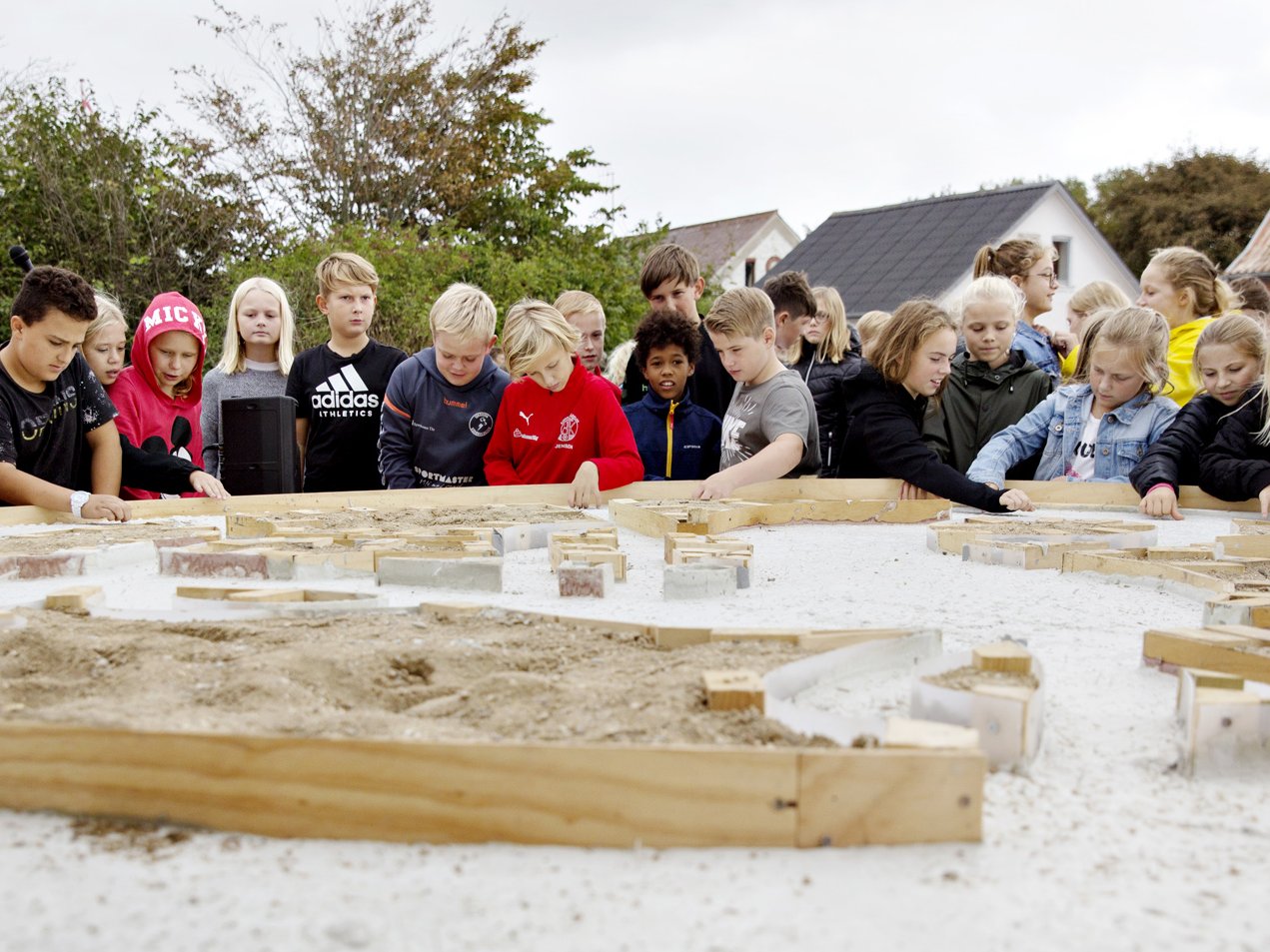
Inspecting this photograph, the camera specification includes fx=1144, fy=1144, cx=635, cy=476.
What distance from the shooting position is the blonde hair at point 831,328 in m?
7.01

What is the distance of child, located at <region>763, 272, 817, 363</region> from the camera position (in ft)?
22.4

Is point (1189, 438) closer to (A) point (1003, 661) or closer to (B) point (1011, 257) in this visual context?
(B) point (1011, 257)

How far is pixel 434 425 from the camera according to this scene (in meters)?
5.99

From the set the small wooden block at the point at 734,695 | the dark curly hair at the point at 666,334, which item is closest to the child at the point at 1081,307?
the dark curly hair at the point at 666,334

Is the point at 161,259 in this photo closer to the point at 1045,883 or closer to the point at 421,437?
the point at 421,437

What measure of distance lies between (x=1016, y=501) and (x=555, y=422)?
89.8 inches

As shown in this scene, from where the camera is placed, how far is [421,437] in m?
6.02

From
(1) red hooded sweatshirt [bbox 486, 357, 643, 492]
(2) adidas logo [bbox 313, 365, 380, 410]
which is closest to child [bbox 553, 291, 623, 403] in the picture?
(1) red hooded sweatshirt [bbox 486, 357, 643, 492]

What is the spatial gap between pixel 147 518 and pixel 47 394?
0.73m

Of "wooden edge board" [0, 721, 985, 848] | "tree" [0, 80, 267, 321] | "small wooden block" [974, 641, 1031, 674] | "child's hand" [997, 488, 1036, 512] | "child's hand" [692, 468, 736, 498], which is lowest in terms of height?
"wooden edge board" [0, 721, 985, 848]

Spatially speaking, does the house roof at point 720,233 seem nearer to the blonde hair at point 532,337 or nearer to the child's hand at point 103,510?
the blonde hair at point 532,337

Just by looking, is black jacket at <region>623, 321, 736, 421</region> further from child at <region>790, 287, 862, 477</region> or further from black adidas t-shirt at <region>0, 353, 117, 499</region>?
black adidas t-shirt at <region>0, 353, 117, 499</region>

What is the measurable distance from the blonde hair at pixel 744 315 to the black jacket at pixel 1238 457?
223 cm

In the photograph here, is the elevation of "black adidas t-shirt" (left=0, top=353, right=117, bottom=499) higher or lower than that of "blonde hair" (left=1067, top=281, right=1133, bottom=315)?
lower
